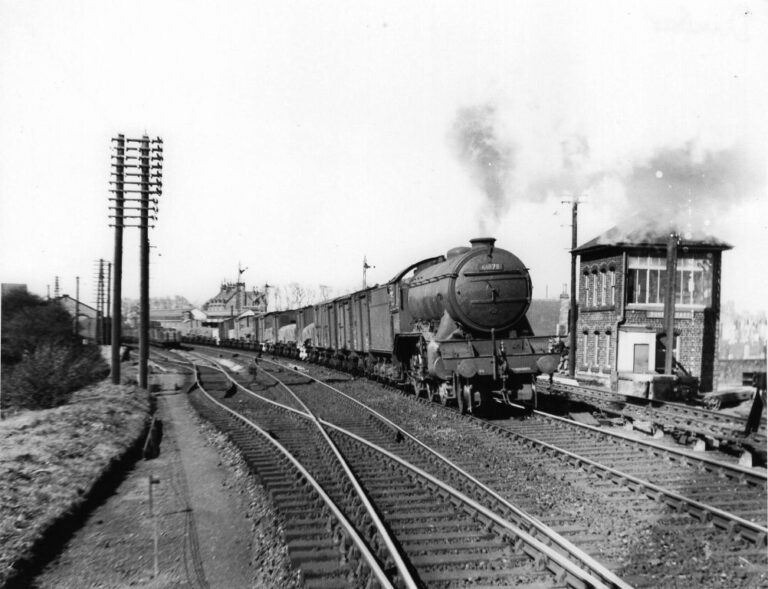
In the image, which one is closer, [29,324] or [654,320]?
[654,320]

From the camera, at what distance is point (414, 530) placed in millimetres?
6055

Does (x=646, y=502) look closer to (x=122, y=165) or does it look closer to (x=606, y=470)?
(x=606, y=470)

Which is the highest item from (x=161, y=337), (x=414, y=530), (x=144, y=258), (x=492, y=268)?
(x=144, y=258)

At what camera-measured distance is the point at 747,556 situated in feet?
17.9

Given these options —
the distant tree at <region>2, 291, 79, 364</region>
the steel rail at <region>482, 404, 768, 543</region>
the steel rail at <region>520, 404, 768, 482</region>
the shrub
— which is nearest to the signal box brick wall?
the steel rail at <region>520, 404, 768, 482</region>

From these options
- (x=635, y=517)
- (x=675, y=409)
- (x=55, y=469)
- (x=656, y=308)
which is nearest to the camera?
(x=635, y=517)

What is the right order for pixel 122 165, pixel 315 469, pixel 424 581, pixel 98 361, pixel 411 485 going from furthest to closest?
pixel 98 361 < pixel 122 165 < pixel 315 469 < pixel 411 485 < pixel 424 581

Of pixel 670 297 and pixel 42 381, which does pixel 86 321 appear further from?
pixel 670 297

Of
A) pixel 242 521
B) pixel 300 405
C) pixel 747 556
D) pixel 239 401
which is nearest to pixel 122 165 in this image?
pixel 239 401

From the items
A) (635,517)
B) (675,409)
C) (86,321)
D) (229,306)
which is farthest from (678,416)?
(229,306)

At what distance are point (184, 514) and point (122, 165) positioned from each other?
15.1m

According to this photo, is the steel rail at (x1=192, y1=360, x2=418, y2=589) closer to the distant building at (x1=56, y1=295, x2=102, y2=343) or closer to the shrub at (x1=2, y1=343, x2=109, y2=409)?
the shrub at (x1=2, y1=343, x2=109, y2=409)

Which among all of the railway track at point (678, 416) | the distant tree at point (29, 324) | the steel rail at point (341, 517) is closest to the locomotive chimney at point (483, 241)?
the railway track at point (678, 416)

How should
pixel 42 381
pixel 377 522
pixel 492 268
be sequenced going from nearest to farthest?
pixel 377 522 → pixel 492 268 → pixel 42 381
